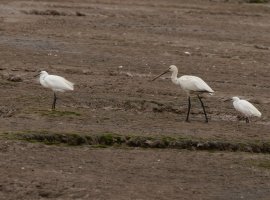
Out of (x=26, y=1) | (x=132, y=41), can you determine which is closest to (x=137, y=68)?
(x=132, y=41)

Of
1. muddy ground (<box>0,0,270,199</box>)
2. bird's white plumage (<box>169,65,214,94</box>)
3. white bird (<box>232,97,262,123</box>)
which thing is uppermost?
bird's white plumage (<box>169,65,214,94</box>)

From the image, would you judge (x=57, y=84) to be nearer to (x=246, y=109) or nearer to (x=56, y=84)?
(x=56, y=84)

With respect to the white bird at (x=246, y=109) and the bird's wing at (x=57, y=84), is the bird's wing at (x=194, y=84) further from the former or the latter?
the bird's wing at (x=57, y=84)

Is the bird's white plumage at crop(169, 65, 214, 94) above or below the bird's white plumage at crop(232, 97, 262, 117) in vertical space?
above

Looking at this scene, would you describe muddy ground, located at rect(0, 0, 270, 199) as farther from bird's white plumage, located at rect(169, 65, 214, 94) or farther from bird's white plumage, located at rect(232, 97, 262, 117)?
bird's white plumage, located at rect(169, 65, 214, 94)

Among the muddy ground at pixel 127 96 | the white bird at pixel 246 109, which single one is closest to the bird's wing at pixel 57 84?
the muddy ground at pixel 127 96

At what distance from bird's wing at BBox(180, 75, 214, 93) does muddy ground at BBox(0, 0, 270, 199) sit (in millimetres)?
630

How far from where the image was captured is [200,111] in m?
18.3

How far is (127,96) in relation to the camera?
19.2 metres

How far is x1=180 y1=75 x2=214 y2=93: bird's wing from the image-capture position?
56.3 feet

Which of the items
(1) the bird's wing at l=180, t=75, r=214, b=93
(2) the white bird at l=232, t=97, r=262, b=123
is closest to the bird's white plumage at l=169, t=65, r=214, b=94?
(1) the bird's wing at l=180, t=75, r=214, b=93

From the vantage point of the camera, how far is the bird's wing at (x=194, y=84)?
17.2 meters

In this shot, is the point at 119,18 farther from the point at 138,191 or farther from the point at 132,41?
the point at 138,191

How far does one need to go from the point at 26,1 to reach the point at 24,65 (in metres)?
13.4
